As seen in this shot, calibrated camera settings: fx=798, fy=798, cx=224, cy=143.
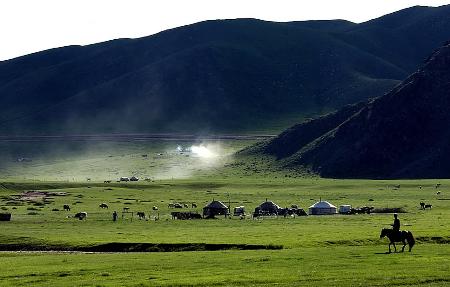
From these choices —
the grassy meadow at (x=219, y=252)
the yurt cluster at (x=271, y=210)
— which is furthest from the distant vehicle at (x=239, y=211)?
the grassy meadow at (x=219, y=252)

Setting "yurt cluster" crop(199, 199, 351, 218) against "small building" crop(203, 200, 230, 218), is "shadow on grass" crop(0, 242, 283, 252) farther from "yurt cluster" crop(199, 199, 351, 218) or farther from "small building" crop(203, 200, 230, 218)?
"small building" crop(203, 200, 230, 218)

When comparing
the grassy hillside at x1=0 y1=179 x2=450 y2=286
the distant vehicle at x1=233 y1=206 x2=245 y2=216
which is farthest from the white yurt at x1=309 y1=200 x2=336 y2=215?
the grassy hillside at x1=0 y1=179 x2=450 y2=286

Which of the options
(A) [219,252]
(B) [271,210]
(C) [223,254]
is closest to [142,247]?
(A) [219,252]

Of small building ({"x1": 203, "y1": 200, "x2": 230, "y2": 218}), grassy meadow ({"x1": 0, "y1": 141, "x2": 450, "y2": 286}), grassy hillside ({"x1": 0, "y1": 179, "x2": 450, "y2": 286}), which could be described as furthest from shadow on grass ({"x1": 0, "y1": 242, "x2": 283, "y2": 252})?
small building ({"x1": 203, "y1": 200, "x2": 230, "y2": 218})

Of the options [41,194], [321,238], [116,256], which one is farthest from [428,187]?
[116,256]

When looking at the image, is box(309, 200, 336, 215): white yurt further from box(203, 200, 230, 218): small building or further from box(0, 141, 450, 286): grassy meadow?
box(203, 200, 230, 218): small building

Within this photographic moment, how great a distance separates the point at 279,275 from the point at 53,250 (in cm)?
3293

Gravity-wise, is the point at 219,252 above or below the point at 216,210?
below

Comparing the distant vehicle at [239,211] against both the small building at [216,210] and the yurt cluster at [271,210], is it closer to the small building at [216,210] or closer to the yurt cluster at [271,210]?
the yurt cluster at [271,210]

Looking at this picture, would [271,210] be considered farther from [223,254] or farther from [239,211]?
[223,254]

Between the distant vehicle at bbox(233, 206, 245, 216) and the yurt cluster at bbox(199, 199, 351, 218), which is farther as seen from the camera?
the distant vehicle at bbox(233, 206, 245, 216)

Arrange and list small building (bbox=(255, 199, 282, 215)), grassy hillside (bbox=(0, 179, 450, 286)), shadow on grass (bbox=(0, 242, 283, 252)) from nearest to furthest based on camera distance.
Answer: grassy hillside (bbox=(0, 179, 450, 286))
shadow on grass (bbox=(0, 242, 283, 252))
small building (bbox=(255, 199, 282, 215))

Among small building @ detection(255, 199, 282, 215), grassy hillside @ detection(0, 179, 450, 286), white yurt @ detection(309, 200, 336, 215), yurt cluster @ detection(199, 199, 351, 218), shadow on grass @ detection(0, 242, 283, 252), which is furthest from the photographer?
white yurt @ detection(309, 200, 336, 215)

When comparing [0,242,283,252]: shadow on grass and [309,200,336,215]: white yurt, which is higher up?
[309,200,336,215]: white yurt
